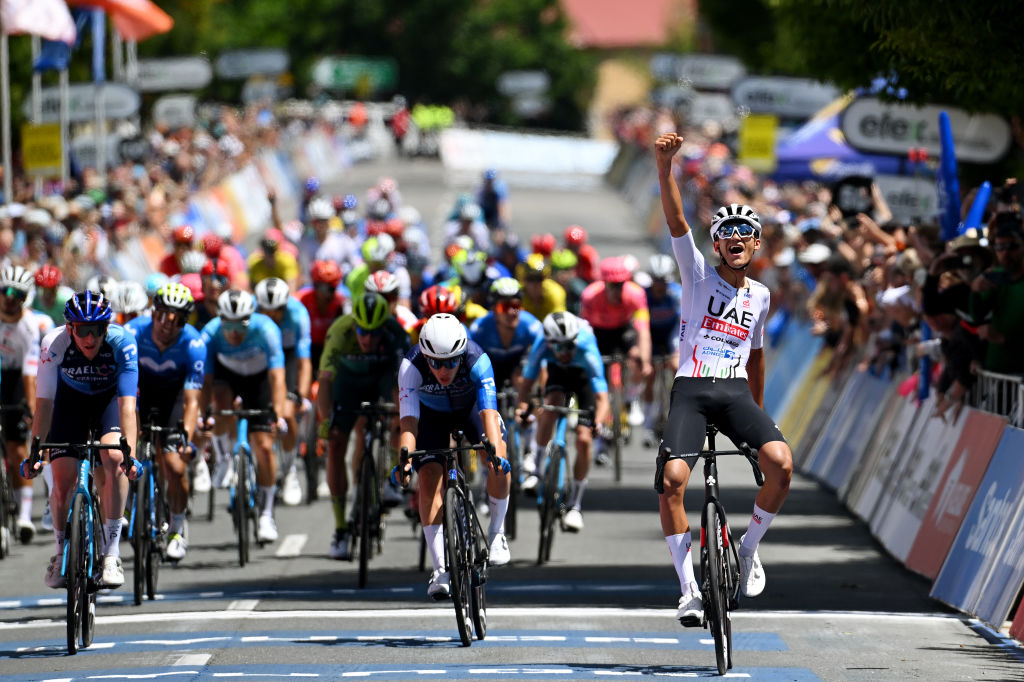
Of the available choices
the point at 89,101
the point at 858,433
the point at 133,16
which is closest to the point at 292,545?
the point at 858,433

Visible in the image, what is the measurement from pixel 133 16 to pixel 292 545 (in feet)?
54.7

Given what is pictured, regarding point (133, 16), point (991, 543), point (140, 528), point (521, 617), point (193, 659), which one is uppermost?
point (133, 16)

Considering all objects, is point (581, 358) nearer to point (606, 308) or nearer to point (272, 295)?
point (272, 295)

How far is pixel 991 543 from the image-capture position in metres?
12.9

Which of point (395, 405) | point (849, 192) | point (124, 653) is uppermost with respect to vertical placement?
point (849, 192)

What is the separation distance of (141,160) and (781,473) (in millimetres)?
30324

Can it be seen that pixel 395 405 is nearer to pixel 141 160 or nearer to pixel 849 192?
pixel 849 192

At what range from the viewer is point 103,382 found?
12.7 m

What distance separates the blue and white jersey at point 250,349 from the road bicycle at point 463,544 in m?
3.48

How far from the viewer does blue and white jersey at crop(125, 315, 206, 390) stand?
14.3m

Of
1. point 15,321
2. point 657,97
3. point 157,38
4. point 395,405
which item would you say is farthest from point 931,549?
point 657,97

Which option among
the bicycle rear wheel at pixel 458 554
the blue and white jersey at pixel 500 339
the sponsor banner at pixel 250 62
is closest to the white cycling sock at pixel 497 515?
the bicycle rear wheel at pixel 458 554

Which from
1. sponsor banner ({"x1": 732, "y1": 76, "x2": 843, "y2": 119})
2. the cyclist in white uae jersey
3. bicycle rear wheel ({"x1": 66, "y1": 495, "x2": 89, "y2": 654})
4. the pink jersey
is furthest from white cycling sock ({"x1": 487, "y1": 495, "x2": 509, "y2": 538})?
sponsor banner ({"x1": 732, "y1": 76, "x2": 843, "y2": 119})

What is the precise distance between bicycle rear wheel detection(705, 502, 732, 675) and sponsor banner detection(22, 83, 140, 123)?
2123 centimetres
